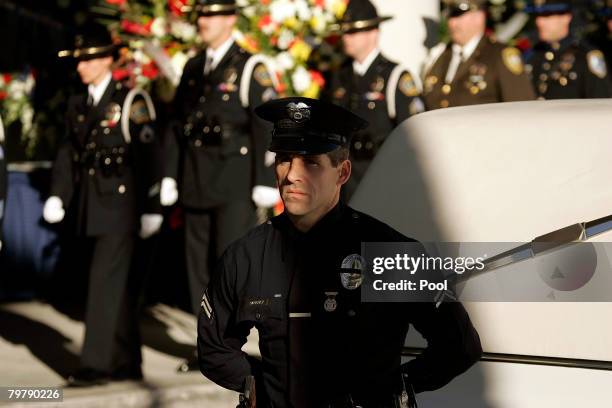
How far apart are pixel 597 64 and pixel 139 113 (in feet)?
10.8

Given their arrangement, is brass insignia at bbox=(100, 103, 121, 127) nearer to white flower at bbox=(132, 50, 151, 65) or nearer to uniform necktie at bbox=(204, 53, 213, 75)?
uniform necktie at bbox=(204, 53, 213, 75)

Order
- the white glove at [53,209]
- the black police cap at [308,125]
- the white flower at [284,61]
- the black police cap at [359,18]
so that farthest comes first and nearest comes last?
the white flower at [284,61] → the black police cap at [359,18] → the white glove at [53,209] → the black police cap at [308,125]

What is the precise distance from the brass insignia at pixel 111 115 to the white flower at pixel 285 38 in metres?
2.15

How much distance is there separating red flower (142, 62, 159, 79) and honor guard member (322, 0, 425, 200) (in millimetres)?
1194

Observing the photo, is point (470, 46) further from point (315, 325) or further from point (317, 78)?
point (315, 325)

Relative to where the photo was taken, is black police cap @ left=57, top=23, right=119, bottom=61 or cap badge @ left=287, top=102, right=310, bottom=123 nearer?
cap badge @ left=287, top=102, right=310, bottom=123

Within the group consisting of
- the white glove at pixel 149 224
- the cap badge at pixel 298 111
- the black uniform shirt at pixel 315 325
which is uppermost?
the cap badge at pixel 298 111

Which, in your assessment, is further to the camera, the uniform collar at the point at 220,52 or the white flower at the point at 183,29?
the white flower at the point at 183,29

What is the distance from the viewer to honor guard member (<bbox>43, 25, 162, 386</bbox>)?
26.0 feet

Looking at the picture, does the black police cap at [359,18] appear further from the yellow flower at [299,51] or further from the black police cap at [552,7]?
the black police cap at [552,7]

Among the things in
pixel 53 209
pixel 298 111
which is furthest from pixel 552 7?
pixel 298 111

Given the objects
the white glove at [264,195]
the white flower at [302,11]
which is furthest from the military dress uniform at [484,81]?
the white glove at [264,195]

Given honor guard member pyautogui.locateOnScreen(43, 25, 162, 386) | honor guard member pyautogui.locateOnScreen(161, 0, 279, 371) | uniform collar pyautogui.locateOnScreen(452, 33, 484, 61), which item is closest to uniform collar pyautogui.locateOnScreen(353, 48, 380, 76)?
uniform collar pyautogui.locateOnScreen(452, 33, 484, 61)

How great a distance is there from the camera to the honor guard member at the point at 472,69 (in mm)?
9109
